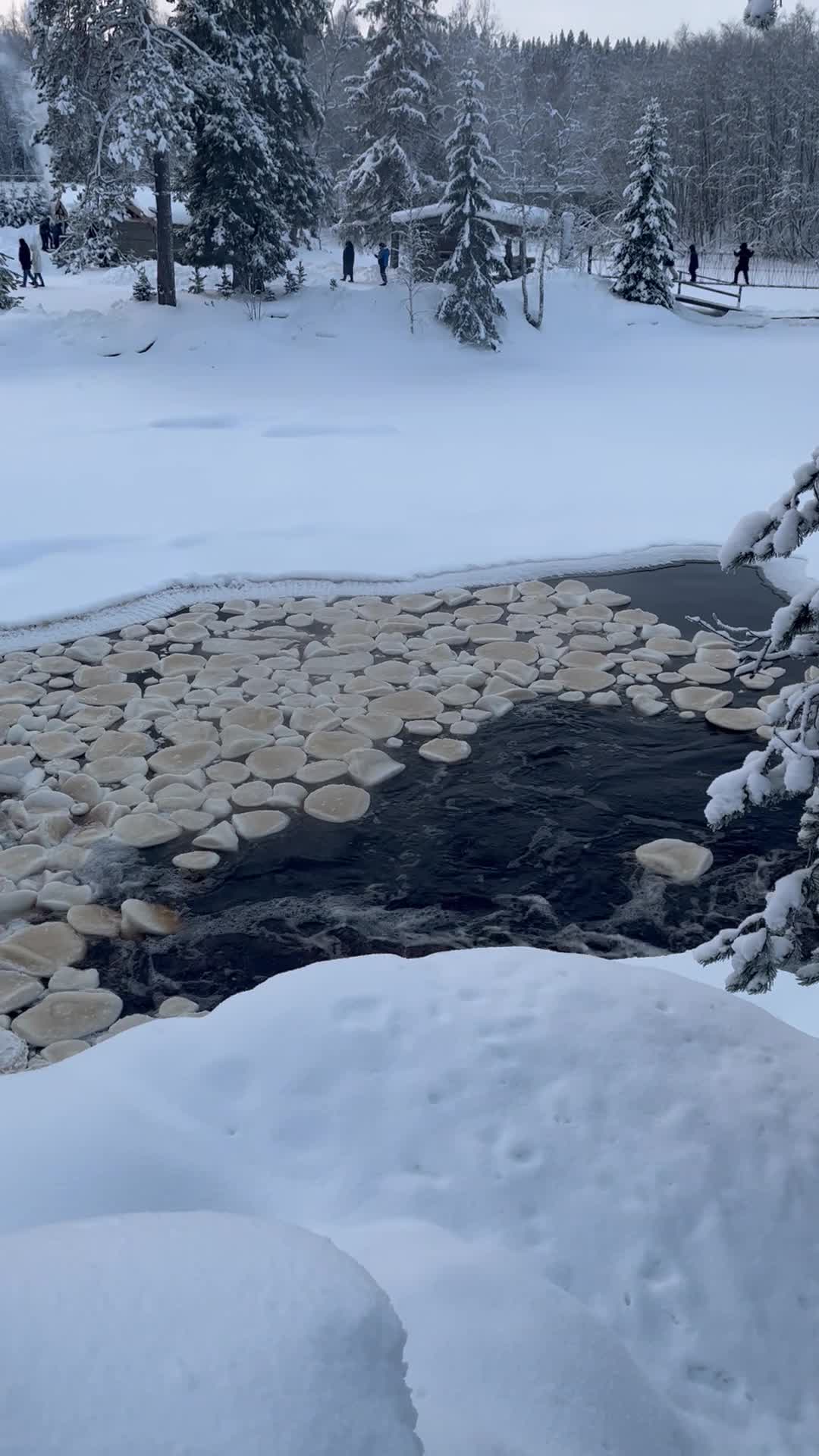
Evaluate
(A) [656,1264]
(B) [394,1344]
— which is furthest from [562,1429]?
(A) [656,1264]

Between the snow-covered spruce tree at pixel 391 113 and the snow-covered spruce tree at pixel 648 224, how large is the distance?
492 cm

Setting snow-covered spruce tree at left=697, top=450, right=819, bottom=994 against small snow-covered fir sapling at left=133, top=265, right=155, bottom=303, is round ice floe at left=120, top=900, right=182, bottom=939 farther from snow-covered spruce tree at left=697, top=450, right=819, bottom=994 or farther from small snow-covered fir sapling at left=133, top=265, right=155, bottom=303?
small snow-covered fir sapling at left=133, top=265, right=155, bottom=303

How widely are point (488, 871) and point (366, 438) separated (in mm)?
9279

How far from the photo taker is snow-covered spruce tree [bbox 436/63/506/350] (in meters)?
19.5

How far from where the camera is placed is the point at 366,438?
12.8 m

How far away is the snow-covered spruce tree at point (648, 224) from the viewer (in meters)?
22.1

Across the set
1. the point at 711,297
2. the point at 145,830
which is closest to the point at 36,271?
the point at 711,297

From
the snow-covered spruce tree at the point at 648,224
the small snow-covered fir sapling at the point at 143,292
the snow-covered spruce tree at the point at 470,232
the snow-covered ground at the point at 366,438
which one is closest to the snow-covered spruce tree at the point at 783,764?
the snow-covered ground at the point at 366,438

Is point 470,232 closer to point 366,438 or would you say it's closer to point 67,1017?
point 366,438

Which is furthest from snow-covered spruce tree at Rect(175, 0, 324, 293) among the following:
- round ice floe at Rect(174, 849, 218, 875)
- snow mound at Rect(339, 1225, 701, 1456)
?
snow mound at Rect(339, 1225, 701, 1456)

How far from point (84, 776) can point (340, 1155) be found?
330 cm

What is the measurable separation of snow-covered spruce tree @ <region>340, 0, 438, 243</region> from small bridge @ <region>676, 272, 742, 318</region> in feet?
22.3

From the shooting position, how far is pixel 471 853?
476 cm

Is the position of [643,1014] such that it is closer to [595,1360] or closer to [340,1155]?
[340,1155]
